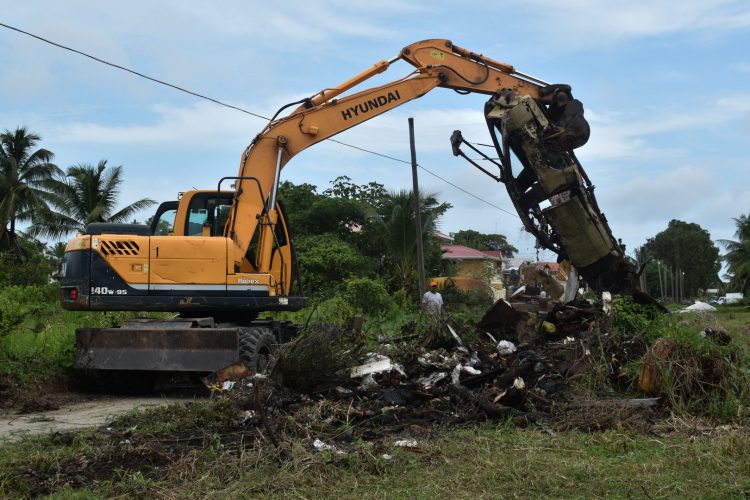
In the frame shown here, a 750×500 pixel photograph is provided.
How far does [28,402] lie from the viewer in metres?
10.5

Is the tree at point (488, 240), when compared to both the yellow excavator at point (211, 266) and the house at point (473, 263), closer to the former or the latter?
the house at point (473, 263)

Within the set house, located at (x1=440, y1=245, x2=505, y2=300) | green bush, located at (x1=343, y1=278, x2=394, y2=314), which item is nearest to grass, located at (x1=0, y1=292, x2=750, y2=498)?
green bush, located at (x1=343, y1=278, x2=394, y2=314)

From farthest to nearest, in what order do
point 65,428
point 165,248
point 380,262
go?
point 380,262 → point 165,248 → point 65,428

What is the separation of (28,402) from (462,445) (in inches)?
236

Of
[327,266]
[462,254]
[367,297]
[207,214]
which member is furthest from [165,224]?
[462,254]

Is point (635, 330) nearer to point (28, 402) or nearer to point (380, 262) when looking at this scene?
point (28, 402)

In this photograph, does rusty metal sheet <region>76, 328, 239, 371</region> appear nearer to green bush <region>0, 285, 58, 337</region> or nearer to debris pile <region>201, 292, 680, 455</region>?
green bush <region>0, 285, 58, 337</region>

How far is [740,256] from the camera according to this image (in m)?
62.0

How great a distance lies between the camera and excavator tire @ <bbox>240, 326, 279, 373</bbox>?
11023 mm

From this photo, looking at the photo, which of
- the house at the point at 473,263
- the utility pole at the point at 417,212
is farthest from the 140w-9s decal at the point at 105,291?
the house at the point at 473,263

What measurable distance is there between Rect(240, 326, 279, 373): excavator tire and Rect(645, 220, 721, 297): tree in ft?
239

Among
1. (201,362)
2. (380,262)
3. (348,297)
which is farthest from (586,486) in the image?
(380,262)

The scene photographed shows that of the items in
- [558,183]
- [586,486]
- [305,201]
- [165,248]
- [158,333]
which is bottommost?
[586,486]

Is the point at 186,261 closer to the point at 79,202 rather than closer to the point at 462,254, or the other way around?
the point at 79,202
